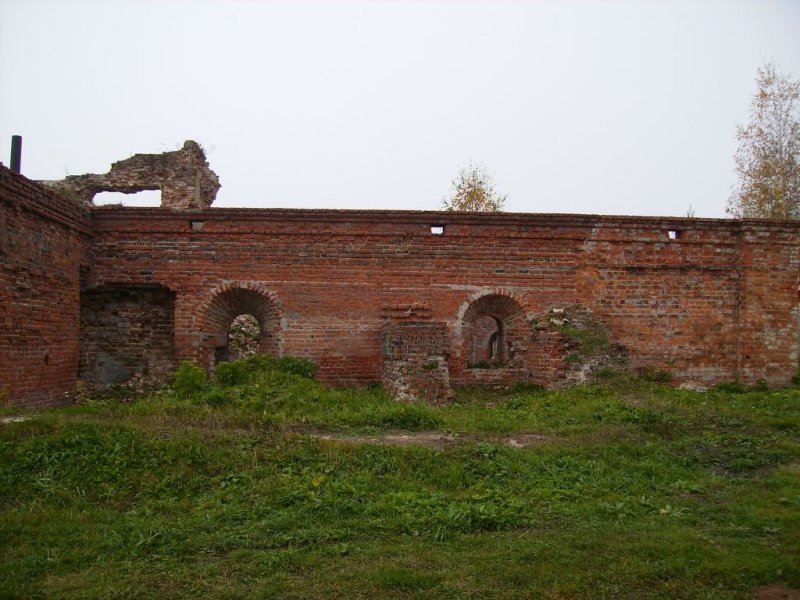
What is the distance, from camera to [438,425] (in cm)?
796

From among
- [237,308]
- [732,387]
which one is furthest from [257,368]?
[732,387]

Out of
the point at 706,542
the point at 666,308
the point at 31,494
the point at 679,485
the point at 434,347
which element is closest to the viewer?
the point at 706,542

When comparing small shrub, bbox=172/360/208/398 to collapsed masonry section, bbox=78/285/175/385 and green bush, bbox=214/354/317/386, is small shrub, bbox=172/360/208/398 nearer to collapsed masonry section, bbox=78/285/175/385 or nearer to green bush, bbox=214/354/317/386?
green bush, bbox=214/354/317/386

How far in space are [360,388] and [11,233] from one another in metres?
6.69

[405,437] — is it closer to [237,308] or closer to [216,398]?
[216,398]

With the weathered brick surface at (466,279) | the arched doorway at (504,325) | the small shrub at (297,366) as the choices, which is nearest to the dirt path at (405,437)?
the small shrub at (297,366)

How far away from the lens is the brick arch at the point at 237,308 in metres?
11.5

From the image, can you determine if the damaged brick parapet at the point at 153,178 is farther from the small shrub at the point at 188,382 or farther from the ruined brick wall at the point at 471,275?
the small shrub at the point at 188,382

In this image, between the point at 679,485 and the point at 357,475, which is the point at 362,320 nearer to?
the point at 357,475

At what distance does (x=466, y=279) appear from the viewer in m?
11.9

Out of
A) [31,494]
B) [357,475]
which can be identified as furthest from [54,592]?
[357,475]

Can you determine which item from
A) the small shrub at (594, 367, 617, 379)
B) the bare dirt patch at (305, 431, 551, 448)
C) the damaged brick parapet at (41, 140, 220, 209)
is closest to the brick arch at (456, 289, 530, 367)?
the small shrub at (594, 367, 617, 379)

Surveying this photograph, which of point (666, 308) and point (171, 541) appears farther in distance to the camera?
A: point (666, 308)

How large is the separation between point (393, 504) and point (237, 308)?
8107mm
